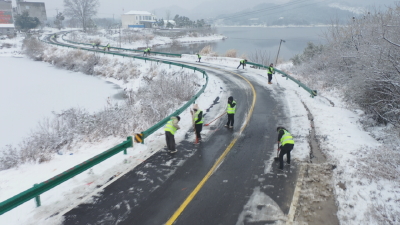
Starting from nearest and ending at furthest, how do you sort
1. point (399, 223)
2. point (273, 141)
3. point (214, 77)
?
point (399, 223)
point (273, 141)
point (214, 77)

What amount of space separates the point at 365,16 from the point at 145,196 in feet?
76.1

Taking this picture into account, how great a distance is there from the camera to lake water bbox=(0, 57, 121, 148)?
671 inches

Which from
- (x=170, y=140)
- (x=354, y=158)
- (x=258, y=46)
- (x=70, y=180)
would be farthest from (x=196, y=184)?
(x=258, y=46)

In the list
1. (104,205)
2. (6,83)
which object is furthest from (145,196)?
(6,83)

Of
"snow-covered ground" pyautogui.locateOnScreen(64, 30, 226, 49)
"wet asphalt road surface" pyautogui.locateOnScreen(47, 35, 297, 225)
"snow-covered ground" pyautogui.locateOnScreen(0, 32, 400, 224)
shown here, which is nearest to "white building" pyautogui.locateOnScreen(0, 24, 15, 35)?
"snow-covered ground" pyautogui.locateOnScreen(64, 30, 226, 49)

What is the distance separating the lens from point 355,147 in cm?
831

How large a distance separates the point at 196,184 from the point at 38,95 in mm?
23270

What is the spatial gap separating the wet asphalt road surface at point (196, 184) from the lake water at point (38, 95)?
10.7 metres

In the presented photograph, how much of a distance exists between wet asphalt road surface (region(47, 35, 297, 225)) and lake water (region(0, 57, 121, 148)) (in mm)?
10739

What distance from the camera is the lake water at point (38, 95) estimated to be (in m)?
17.0

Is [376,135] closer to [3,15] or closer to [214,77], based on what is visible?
[214,77]

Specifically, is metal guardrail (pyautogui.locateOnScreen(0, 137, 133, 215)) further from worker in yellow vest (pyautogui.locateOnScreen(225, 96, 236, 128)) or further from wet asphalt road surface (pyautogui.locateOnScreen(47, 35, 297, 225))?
worker in yellow vest (pyautogui.locateOnScreen(225, 96, 236, 128))

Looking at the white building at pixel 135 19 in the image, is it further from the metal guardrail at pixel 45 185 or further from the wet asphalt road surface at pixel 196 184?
the metal guardrail at pixel 45 185

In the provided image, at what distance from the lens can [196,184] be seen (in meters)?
6.52
